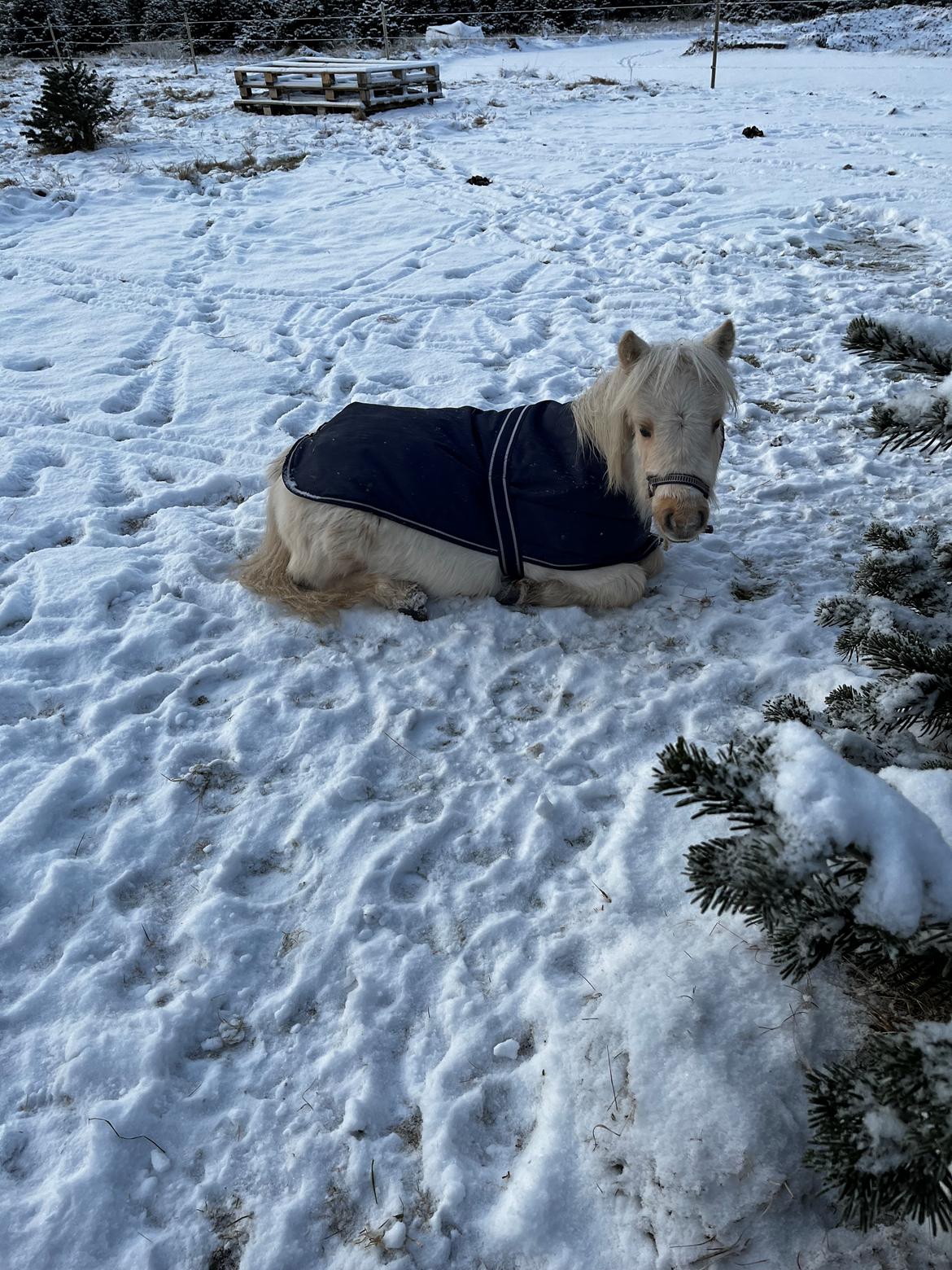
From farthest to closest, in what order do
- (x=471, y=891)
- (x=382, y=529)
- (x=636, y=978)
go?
(x=382, y=529), (x=471, y=891), (x=636, y=978)

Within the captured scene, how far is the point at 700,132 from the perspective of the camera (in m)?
13.9

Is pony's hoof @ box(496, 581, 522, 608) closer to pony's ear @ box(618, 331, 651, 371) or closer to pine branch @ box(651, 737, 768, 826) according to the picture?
pony's ear @ box(618, 331, 651, 371)

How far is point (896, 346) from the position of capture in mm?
1947

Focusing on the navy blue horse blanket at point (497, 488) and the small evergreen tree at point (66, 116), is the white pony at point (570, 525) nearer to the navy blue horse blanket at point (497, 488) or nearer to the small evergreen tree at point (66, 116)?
the navy blue horse blanket at point (497, 488)

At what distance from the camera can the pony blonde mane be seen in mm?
3609

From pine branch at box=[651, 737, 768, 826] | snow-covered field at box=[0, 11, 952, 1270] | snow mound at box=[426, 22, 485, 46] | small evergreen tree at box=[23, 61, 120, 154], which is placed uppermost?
snow mound at box=[426, 22, 485, 46]

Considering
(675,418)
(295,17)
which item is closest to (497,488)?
(675,418)

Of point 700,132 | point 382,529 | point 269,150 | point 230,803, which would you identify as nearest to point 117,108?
point 269,150

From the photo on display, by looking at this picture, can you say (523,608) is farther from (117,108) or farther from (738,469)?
(117,108)

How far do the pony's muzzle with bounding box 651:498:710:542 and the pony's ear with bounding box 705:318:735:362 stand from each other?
3.03 feet

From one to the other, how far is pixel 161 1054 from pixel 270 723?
1.57 m

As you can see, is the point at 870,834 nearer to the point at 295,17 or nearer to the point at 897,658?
the point at 897,658

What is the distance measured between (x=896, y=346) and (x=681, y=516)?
1.59m

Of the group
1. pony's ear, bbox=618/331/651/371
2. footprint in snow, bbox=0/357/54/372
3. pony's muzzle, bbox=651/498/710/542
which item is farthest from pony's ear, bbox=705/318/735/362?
footprint in snow, bbox=0/357/54/372
